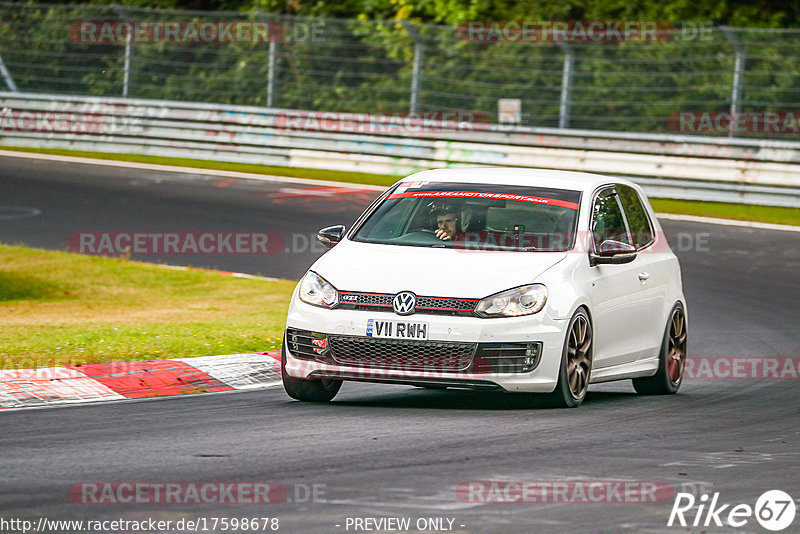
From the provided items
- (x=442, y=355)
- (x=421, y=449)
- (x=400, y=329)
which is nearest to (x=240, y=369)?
(x=400, y=329)

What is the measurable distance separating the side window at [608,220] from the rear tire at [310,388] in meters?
2.07

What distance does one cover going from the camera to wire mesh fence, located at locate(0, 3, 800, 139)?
2434cm

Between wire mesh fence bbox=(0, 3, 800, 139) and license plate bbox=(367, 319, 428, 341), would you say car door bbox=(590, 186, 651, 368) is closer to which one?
license plate bbox=(367, 319, 428, 341)

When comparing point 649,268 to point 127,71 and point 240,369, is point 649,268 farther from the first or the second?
point 127,71

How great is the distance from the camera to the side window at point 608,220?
10555 millimetres

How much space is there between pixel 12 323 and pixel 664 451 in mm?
7324

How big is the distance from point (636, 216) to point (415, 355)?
2855 millimetres

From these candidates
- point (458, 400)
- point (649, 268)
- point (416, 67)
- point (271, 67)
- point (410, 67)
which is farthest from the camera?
point (271, 67)

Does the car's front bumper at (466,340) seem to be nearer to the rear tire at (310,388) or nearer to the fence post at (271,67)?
the rear tire at (310,388)

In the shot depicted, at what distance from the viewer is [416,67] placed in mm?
26703

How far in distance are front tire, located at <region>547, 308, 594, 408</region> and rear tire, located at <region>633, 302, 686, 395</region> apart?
1.40 m

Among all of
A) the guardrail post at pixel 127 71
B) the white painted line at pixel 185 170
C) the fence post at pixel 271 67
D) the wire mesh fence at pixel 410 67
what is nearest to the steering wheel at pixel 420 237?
the white painted line at pixel 185 170

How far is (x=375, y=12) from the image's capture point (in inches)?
1275

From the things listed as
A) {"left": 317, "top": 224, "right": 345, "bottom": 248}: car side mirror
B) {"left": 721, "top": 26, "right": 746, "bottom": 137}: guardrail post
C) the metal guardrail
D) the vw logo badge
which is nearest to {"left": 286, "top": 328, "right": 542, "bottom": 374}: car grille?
the vw logo badge
